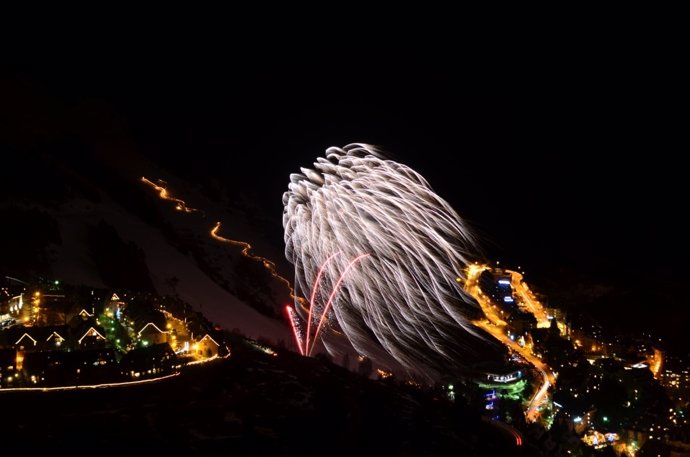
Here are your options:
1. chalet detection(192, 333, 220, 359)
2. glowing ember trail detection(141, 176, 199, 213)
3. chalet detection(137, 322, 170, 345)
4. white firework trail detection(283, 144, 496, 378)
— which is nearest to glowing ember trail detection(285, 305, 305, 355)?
white firework trail detection(283, 144, 496, 378)

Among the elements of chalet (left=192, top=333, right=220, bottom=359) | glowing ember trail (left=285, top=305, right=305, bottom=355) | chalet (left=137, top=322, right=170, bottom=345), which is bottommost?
chalet (left=137, top=322, right=170, bottom=345)

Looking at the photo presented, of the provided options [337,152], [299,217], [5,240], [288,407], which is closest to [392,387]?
[288,407]

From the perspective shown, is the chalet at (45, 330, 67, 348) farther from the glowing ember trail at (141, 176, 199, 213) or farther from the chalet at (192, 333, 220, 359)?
the glowing ember trail at (141, 176, 199, 213)

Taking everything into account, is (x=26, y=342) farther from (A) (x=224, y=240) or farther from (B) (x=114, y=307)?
(A) (x=224, y=240)

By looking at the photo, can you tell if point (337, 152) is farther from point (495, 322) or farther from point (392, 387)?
point (495, 322)

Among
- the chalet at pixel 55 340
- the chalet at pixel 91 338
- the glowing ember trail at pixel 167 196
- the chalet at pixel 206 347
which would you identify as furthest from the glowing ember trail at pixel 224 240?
the chalet at pixel 55 340

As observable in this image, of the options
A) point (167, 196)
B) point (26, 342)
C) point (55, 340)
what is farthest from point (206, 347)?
point (167, 196)
